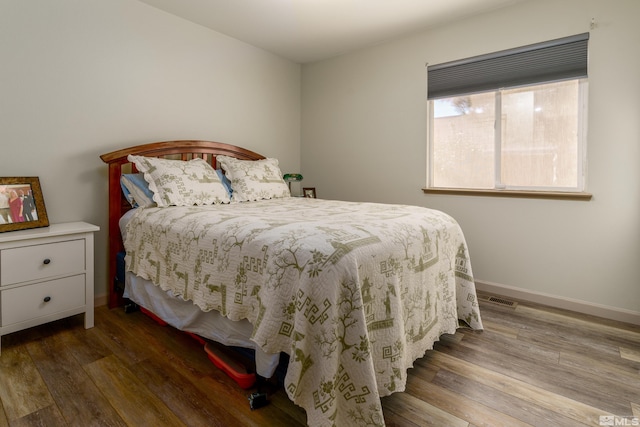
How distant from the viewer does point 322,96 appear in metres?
3.97

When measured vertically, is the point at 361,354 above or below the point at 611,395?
above

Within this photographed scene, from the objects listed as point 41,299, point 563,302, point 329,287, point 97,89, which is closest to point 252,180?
point 97,89

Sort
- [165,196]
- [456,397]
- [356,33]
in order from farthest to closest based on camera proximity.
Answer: [356,33] < [165,196] < [456,397]

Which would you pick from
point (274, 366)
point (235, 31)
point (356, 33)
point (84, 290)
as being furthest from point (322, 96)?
point (274, 366)

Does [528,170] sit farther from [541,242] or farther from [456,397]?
[456,397]

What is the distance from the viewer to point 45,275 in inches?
77.5

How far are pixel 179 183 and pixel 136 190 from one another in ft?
1.00

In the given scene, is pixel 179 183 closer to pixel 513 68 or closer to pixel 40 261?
pixel 40 261

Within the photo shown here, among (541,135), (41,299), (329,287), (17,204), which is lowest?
(41,299)

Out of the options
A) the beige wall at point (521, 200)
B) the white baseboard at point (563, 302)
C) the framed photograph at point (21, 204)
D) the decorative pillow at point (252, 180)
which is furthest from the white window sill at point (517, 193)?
the framed photograph at point (21, 204)

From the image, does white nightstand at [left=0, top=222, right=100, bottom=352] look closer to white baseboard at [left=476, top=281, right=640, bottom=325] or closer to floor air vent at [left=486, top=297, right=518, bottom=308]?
floor air vent at [left=486, top=297, right=518, bottom=308]

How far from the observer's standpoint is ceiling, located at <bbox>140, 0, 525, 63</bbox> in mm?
2656

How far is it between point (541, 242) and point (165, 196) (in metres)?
2.89

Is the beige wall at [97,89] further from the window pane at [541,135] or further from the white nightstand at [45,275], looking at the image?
the window pane at [541,135]
